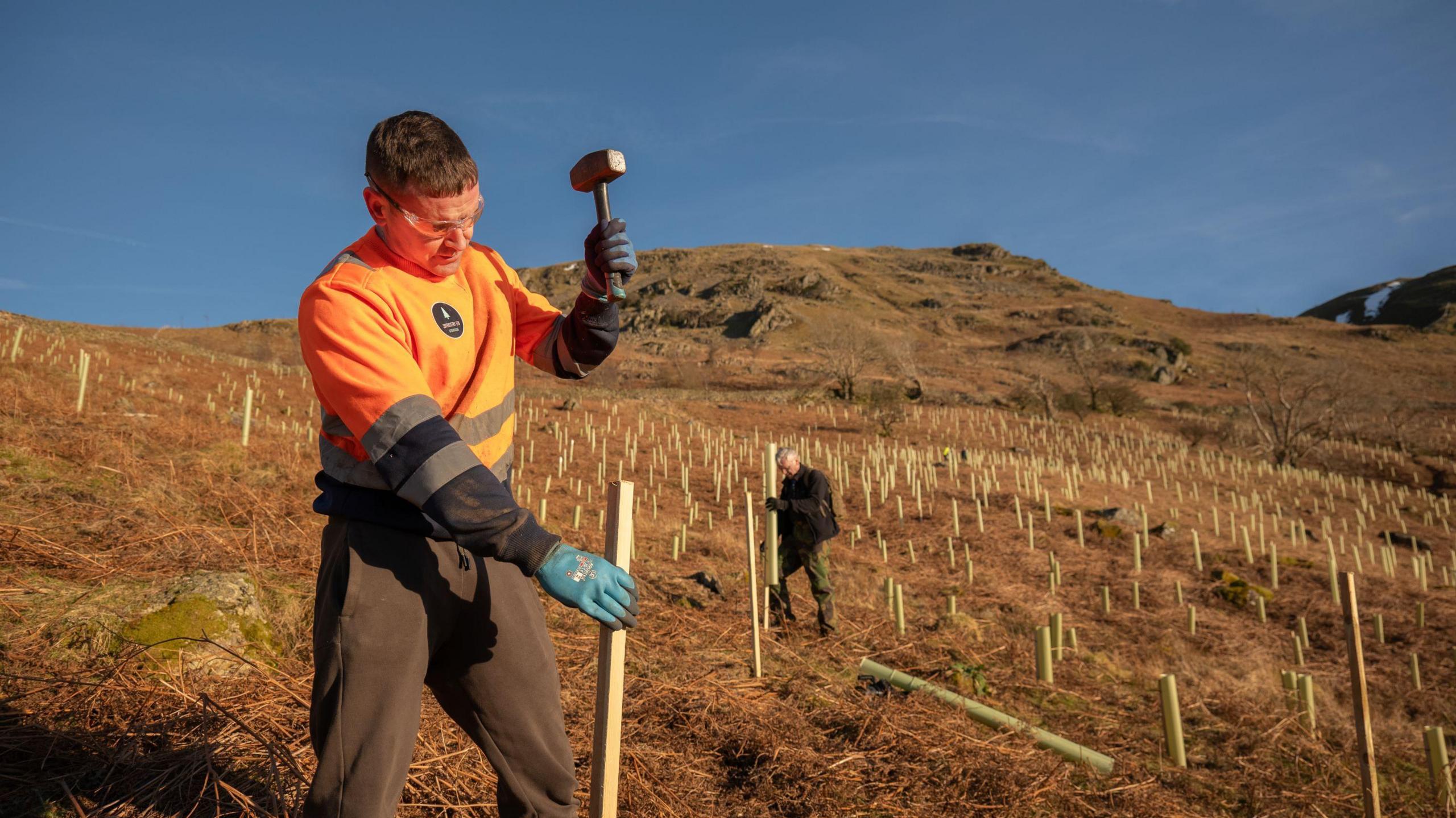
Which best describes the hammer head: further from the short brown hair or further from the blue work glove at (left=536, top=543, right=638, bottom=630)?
the blue work glove at (left=536, top=543, right=638, bottom=630)

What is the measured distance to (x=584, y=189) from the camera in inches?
71.1

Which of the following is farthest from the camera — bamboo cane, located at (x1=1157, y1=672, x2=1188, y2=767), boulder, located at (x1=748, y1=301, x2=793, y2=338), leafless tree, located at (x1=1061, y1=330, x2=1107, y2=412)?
boulder, located at (x1=748, y1=301, x2=793, y2=338)

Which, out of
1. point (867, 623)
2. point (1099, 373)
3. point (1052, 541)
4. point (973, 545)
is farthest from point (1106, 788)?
point (1099, 373)

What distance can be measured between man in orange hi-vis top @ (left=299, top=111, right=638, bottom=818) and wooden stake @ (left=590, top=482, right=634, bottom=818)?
0.11 m

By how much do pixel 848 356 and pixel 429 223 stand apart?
95.5ft

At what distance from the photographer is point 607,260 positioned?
174 cm

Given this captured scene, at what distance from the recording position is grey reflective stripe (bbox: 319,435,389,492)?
149 centimetres

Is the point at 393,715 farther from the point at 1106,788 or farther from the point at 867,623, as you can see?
the point at 867,623

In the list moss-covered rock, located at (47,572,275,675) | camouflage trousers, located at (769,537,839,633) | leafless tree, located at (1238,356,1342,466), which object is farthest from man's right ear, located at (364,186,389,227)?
leafless tree, located at (1238,356,1342,466)

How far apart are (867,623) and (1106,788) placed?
3059 mm

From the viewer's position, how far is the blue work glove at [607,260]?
1.74 m

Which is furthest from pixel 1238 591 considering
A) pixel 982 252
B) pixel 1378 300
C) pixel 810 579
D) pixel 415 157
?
pixel 982 252

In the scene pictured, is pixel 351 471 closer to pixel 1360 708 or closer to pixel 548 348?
pixel 548 348

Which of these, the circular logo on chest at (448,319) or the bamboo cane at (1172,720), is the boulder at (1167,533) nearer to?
the bamboo cane at (1172,720)
